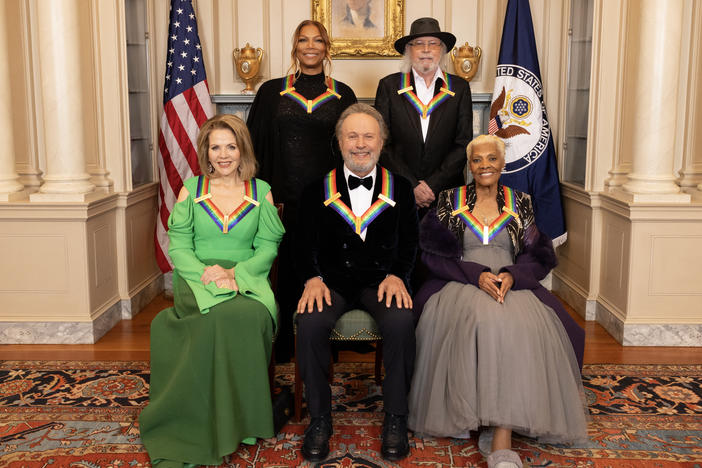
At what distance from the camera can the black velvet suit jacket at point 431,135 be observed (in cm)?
425

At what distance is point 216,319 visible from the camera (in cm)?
314

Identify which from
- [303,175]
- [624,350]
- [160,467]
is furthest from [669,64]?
[160,467]

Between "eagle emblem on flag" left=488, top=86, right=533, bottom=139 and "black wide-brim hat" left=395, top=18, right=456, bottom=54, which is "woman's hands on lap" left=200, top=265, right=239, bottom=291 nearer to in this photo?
"black wide-brim hat" left=395, top=18, right=456, bottom=54

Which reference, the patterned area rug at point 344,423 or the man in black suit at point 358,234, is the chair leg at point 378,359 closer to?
the patterned area rug at point 344,423

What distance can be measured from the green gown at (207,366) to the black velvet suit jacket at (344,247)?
0.27m

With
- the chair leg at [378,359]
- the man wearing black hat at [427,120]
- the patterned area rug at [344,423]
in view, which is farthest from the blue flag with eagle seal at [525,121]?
the chair leg at [378,359]

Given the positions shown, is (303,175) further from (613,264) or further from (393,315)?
(613,264)

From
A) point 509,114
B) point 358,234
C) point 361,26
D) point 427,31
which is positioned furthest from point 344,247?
point 361,26

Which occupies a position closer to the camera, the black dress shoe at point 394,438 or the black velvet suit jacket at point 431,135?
the black dress shoe at point 394,438

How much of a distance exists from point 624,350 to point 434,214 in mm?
1784

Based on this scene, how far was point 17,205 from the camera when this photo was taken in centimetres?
449

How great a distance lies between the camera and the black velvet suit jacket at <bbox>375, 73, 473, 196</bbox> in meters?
4.25

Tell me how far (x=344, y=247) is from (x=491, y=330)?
32.4 inches

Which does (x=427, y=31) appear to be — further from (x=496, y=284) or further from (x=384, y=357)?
(x=384, y=357)
